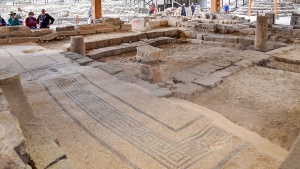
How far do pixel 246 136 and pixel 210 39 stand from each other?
28.3 feet

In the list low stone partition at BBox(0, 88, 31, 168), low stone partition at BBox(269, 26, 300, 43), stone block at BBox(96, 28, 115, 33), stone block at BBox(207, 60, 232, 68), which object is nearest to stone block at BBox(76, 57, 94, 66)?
stone block at BBox(207, 60, 232, 68)

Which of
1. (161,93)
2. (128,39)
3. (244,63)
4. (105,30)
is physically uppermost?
(105,30)

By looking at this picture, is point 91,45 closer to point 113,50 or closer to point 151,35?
point 113,50

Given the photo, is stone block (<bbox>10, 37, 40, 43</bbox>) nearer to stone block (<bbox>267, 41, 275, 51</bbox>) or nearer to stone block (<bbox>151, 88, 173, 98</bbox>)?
stone block (<bbox>151, 88, 173, 98</bbox>)

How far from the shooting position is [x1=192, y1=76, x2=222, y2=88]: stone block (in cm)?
564

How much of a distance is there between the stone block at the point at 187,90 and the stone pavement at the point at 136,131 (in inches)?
26.9

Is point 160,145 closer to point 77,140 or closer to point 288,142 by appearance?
point 77,140

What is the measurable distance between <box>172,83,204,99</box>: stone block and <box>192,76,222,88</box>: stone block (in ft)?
0.53

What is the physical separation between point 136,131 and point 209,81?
2.86 meters

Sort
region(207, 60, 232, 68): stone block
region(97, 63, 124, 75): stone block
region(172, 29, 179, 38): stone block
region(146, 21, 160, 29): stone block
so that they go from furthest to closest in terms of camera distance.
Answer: region(146, 21, 160, 29): stone block < region(172, 29, 179, 38): stone block < region(207, 60, 232, 68): stone block < region(97, 63, 124, 75): stone block

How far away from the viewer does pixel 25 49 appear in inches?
336

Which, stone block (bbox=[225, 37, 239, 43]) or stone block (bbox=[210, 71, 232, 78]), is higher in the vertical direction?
stone block (bbox=[225, 37, 239, 43])

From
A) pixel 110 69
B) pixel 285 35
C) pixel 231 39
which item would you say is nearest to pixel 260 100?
pixel 110 69

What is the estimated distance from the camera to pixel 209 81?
5828 millimetres
